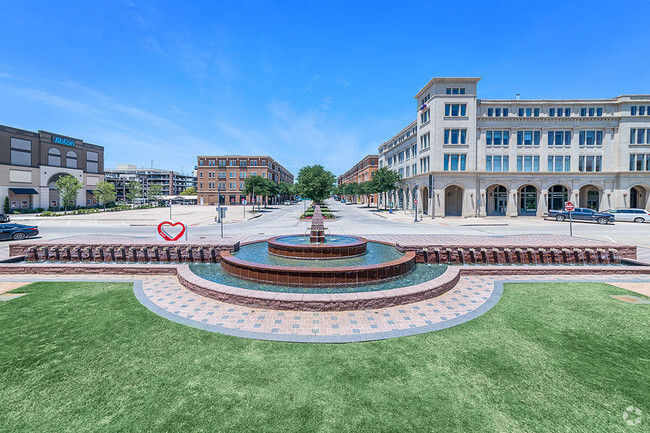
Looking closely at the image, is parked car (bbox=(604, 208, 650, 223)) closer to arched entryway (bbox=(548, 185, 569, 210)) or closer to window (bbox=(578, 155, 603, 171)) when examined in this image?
arched entryway (bbox=(548, 185, 569, 210))

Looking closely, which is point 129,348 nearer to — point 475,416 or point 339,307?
point 339,307

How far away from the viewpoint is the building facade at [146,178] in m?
122

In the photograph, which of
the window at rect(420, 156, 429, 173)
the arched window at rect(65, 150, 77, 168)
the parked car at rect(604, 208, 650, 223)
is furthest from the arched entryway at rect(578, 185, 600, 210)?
Answer: the arched window at rect(65, 150, 77, 168)

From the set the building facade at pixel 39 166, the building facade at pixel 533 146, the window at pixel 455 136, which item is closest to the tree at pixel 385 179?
the building facade at pixel 533 146

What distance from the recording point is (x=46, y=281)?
32.3 feet

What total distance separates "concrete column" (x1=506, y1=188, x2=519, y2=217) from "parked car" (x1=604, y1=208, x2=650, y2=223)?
32.6 ft

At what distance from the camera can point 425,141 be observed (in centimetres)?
4397

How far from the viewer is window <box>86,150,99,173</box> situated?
69.5 meters

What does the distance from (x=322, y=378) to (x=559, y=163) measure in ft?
165

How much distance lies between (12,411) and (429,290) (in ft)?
27.7

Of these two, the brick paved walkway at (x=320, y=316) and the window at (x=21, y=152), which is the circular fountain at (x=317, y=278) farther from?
the window at (x=21, y=152)

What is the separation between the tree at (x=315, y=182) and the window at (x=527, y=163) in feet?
92.8

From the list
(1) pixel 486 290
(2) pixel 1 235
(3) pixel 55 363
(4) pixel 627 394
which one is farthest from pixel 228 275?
(2) pixel 1 235

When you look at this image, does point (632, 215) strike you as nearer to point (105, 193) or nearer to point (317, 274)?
point (317, 274)
